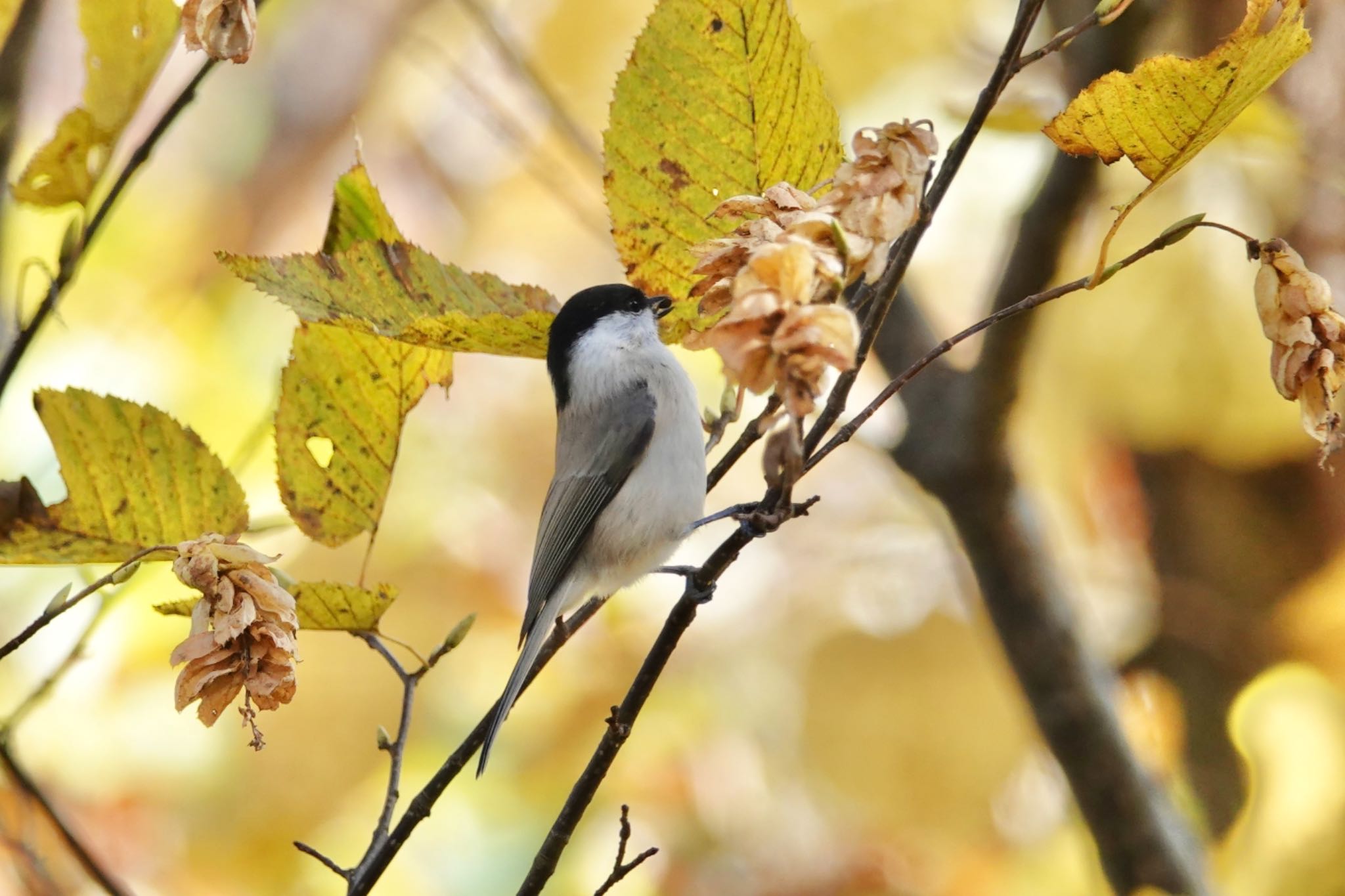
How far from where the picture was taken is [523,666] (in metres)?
1.28

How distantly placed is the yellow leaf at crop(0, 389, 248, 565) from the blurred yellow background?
796 mm

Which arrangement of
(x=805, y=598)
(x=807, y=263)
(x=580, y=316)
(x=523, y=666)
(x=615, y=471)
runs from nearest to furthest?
(x=807, y=263), (x=523, y=666), (x=615, y=471), (x=580, y=316), (x=805, y=598)

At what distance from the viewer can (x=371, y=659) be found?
6.71 feet

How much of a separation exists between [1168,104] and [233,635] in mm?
587

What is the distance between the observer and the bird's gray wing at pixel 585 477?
1.56m

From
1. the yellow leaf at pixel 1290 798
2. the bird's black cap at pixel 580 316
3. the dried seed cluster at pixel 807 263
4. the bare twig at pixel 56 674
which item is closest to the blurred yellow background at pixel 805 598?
the yellow leaf at pixel 1290 798

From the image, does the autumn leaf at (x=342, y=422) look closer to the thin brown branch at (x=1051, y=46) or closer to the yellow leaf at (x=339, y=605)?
the yellow leaf at (x=339, y=605)

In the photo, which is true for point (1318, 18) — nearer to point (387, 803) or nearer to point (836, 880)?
point (836, 880)

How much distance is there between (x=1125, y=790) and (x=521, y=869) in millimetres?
928

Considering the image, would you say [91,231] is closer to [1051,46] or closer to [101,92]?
[101,92]

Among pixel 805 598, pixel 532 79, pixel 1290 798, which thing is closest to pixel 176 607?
pixel 532 79

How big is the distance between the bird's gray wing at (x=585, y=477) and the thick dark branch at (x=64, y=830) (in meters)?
0.68

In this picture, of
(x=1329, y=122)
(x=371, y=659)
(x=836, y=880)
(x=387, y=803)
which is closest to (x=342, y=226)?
(x=387, y=803)

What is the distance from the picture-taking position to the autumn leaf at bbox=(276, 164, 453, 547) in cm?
91
